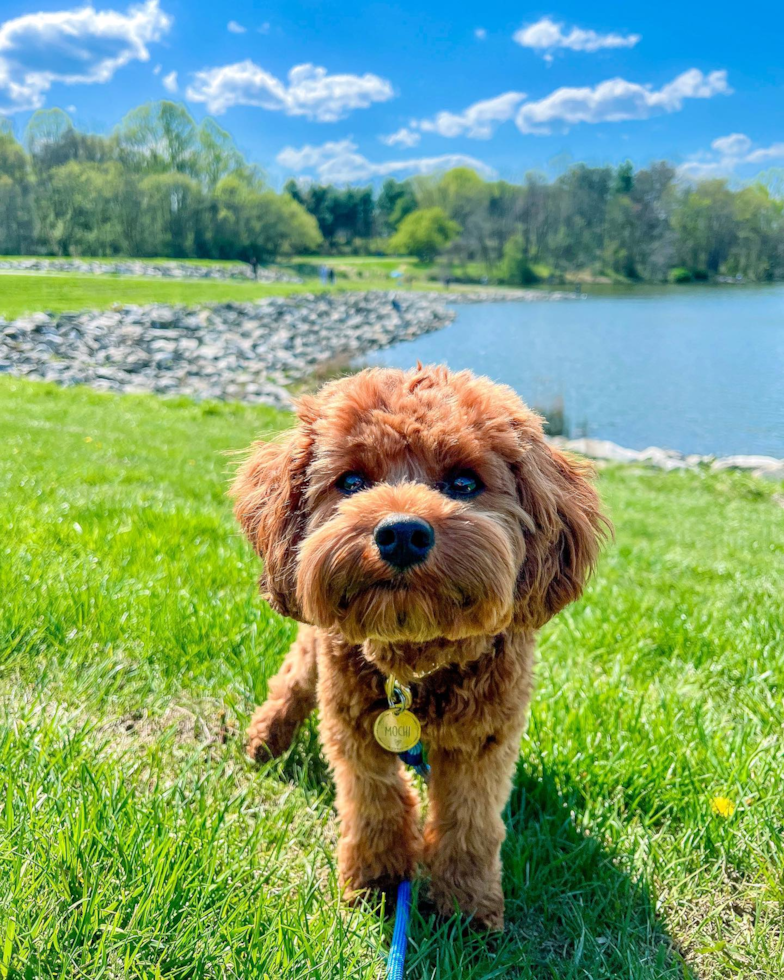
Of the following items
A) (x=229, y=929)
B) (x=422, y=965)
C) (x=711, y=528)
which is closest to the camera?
(x=229, y=929)

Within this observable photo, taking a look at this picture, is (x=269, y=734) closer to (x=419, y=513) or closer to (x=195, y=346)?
(x=419, y=513)

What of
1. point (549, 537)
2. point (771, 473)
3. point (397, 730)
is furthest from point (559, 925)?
point (771, 473)

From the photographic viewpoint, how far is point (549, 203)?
9600 centimetres

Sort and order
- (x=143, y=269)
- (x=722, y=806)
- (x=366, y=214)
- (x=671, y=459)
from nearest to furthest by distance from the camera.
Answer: (x=722, y=806)
(x=671, y=459)
(x=143, y=269)
(x=366, y=214)

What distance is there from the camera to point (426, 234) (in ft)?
317

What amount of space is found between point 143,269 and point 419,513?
62337mm

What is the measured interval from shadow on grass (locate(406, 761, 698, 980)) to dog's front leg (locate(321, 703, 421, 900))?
0.19m

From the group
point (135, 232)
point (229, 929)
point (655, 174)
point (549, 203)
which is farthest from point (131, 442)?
point (655, 174)

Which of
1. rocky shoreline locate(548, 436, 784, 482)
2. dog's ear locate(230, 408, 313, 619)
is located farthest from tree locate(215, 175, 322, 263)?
dog's ear locate(230, 408, 313, 619)

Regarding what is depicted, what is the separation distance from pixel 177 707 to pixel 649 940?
6.38ft

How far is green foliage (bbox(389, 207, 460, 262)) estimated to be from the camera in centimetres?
9706

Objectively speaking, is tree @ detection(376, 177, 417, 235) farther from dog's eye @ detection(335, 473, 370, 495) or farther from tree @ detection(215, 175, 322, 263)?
dog's eye @ detection(335, 473, 370, 495)

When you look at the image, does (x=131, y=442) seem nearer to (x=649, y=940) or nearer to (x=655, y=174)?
(x=649, y=940)

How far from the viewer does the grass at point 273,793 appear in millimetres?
1764
